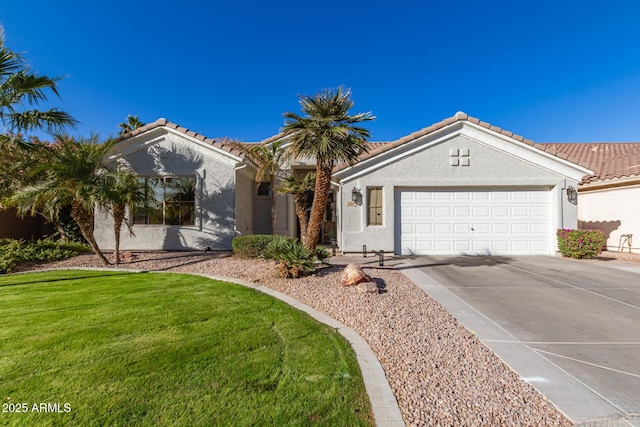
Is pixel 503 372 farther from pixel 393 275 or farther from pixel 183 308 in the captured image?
pixel 183 308

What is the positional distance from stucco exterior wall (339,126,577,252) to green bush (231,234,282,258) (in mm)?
3301

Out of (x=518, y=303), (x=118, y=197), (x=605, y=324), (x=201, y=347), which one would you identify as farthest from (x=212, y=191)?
(x=605, y=324)

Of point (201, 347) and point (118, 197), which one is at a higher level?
point (118, 197)

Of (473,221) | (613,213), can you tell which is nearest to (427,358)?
(473,221)

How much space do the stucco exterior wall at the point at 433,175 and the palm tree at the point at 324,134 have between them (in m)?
3.57

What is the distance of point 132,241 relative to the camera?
11.2 meters

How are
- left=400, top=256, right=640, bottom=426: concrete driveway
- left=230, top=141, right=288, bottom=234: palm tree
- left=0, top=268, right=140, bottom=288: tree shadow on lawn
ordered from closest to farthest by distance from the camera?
left=400, top=256, right=640, bottom=426: concrete driveway < left=0, top=268, right=140, bottom=288: tree shadow on lawn < left=230, top=141, right=288, bottom=234: palm tree

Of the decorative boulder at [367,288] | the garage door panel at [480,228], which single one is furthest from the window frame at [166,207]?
the garage door panel at [480,228]

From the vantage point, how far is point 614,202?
1173 cm

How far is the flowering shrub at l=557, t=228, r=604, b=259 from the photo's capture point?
9.82 m

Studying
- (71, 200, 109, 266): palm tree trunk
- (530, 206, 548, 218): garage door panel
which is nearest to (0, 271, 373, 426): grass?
(71, 200, 109, 266): palm tree trunk

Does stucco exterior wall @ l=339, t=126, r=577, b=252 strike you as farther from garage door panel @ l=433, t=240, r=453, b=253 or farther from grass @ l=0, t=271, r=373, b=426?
grass @ l=0, t=271, r=373, b=426

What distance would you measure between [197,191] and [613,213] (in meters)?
17.6

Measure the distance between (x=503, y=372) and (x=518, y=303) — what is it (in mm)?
2985
